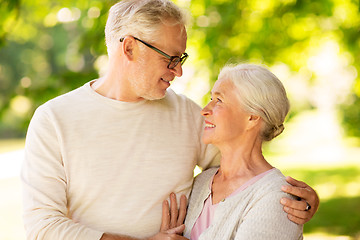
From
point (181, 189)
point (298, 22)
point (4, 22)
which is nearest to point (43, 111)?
point (181, 189)

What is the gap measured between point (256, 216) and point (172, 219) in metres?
0.47

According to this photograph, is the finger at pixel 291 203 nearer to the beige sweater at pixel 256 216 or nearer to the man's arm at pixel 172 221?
the beige sweater at pixel 256 216

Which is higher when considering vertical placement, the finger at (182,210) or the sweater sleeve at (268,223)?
the sweater sleeve at (268,223)

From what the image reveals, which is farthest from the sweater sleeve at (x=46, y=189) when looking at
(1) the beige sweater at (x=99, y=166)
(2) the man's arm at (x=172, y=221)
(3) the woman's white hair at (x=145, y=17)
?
(3) the woman's white hair at (x=145, y=17)

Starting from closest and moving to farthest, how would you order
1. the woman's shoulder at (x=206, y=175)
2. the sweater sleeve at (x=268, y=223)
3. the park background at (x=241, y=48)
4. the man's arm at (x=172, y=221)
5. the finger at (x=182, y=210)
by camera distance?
1. the sweater sleeve at (x=268, y=223)
2. the man's arm at (x=172, y=221)
3. the finger at (x=182, y=210)
4. the woman's shoulder at (x=206, y=175)
5. the park background at (x=241, y=48)

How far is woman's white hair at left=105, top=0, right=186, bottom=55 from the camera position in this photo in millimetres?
2293

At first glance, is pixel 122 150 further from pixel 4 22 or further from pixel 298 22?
pixel 298 22

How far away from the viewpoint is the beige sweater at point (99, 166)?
214cm

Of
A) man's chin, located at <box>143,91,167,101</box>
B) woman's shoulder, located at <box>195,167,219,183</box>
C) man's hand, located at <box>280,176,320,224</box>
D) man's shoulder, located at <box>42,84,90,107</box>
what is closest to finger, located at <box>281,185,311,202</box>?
man's hand, located at <box>280,176,320,224</box>

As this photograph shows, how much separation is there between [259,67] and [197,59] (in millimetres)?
2601

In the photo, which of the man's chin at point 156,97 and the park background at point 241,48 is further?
the park background at point 241,48

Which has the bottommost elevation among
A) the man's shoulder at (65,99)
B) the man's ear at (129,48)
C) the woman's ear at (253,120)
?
the man's shoulder at (65,99)

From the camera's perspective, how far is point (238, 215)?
2098mm

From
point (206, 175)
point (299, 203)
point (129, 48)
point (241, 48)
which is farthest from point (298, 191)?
point (241, 48)
